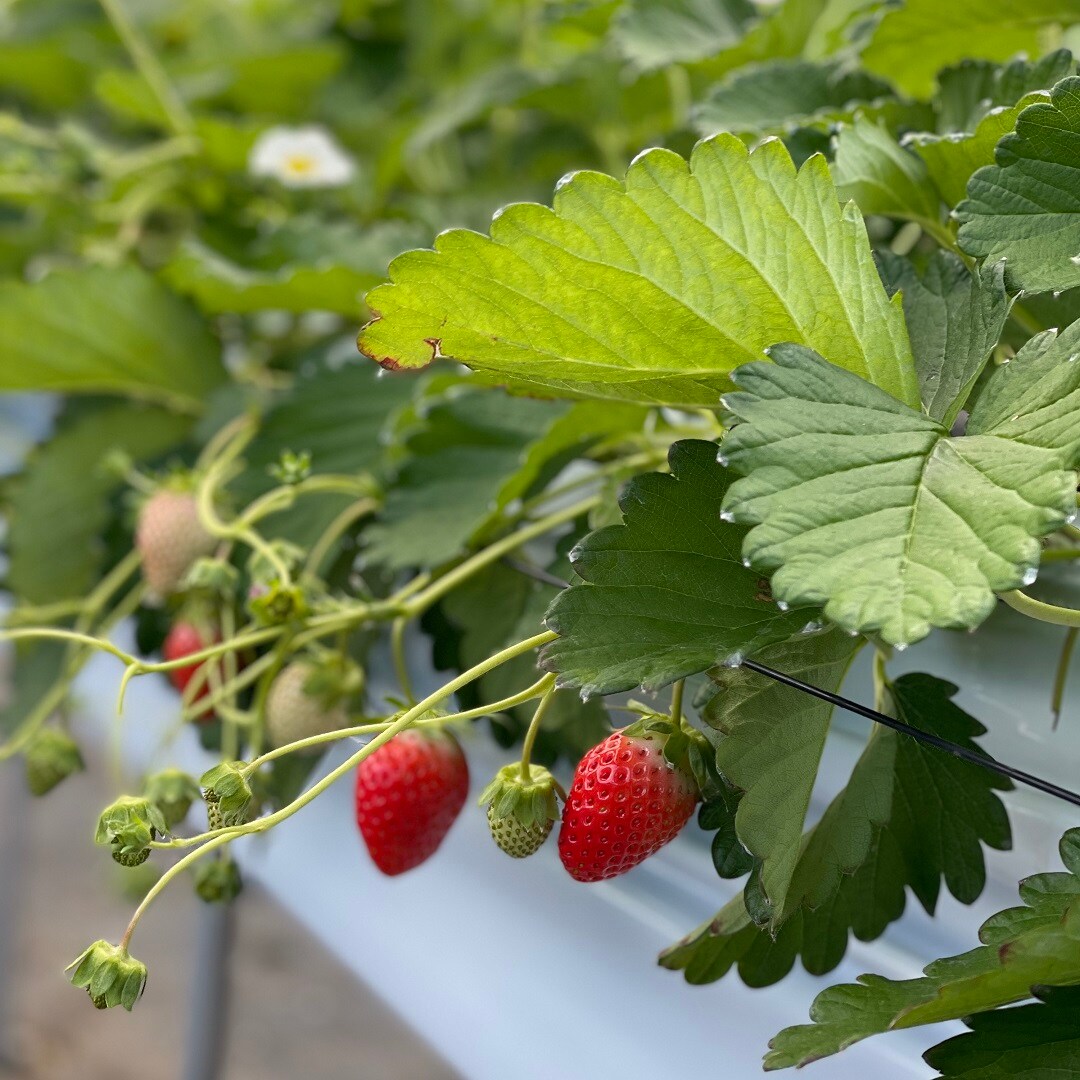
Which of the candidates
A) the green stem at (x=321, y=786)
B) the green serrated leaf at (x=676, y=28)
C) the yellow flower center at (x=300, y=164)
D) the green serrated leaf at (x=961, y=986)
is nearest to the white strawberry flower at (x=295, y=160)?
the yellow flower center at (x=300, y=164)

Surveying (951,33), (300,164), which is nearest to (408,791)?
(951,33)

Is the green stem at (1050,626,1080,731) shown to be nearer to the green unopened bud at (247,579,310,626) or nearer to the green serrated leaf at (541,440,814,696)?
the green serrated leaf at (541,440,814,696)

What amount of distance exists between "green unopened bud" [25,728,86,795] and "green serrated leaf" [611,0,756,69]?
1.43 ft

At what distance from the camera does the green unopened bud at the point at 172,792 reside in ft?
1.37

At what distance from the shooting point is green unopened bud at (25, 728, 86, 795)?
1.72 ft

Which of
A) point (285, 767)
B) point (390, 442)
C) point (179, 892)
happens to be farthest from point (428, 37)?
point (179, 892)

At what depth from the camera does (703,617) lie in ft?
0.99

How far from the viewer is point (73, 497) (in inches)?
28.5

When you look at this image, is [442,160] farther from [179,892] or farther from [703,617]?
[179,892]

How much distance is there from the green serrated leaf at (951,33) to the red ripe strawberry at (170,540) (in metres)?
0.36

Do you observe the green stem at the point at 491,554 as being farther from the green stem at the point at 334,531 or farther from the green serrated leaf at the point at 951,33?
the green serrated leaf at the point at 951,33

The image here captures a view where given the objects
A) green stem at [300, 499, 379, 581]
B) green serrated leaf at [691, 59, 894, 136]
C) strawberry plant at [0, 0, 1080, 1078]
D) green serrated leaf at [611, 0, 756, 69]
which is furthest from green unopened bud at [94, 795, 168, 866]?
green serrated leaf at [611, 0, 756, 69]

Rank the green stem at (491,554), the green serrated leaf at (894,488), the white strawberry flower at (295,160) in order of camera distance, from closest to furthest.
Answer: the green serrated leaf at (894,488) → the green stem at (491,554) → the white strawberry flower at (295,160)

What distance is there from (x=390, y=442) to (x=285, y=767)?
0.15 meters
